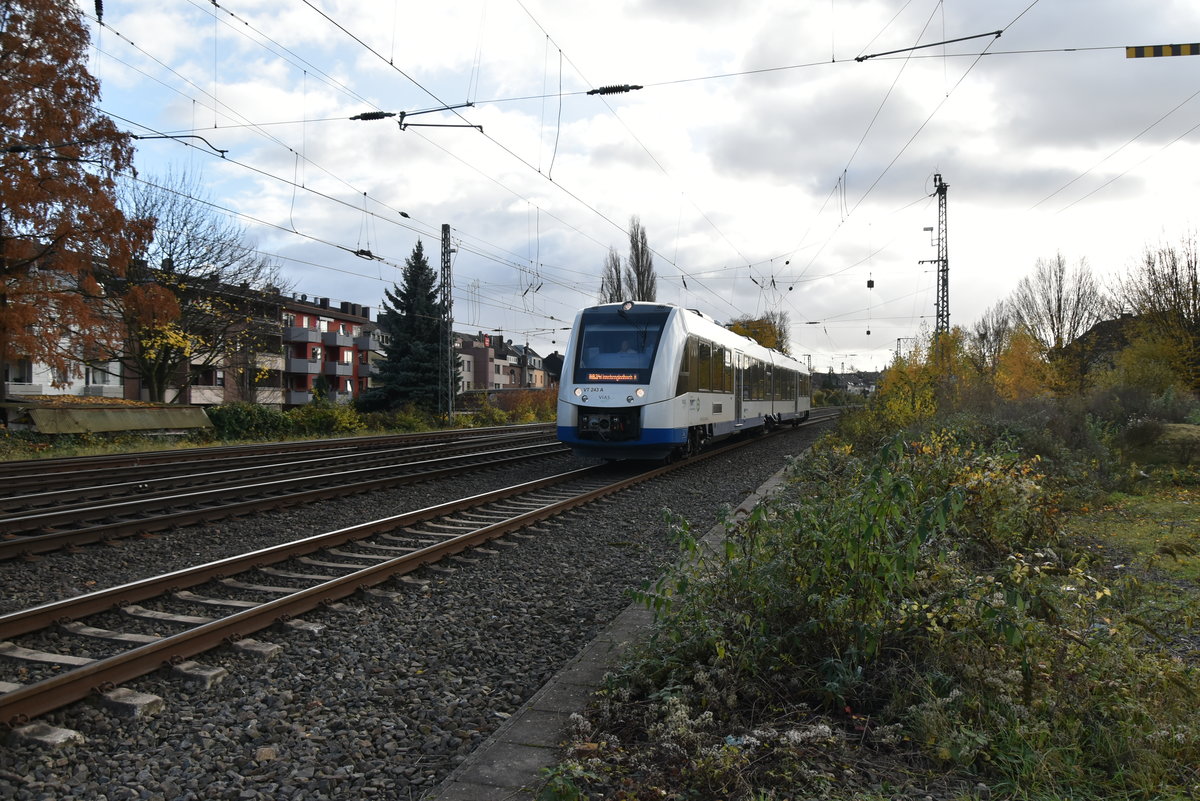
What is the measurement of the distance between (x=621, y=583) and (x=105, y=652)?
3733 mm

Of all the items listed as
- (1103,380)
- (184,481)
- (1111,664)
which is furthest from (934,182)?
(1111,664)

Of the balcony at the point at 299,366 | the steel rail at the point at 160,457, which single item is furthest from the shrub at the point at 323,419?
the balcony at the point at 299,366

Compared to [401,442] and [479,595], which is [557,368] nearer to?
[401,442]

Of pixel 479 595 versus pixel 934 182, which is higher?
pixel 934 182

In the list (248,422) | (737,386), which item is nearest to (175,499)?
(737,386)

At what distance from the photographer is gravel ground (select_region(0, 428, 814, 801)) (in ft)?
10.7

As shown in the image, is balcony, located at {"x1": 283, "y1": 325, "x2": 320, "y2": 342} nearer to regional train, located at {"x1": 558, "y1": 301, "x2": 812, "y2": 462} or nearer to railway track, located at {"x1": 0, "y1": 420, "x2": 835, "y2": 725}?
regional train, located at {"x1": 558, "y1": 301, "x2": 812, "y2": 462}

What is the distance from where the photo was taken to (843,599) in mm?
3551

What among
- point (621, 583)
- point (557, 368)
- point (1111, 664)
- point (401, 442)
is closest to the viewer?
point (1111, 664)

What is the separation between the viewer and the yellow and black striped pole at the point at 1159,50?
978cm

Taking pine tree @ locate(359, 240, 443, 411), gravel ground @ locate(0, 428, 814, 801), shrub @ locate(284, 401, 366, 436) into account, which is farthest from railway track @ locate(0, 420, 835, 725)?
pine tree @ locate(359, 240, 443, 411)

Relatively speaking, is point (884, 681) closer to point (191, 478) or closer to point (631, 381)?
point (631, 381)

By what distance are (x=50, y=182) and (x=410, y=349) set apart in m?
18.1

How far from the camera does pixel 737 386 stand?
19.9 meters
